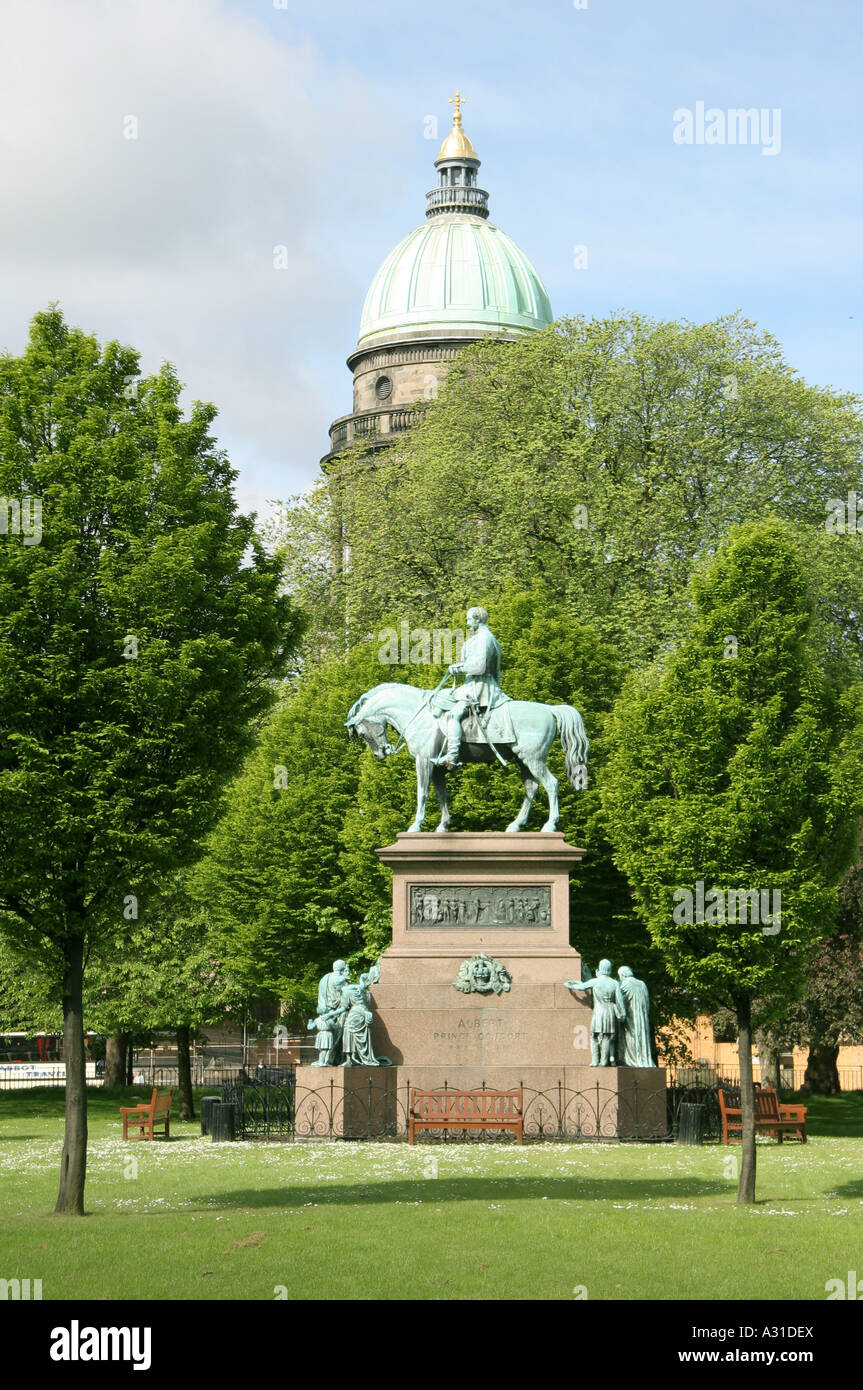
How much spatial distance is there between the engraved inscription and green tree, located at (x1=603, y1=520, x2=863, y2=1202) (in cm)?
726

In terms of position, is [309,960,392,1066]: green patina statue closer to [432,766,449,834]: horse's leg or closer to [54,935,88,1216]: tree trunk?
[432,766,449,834]: horse's leg

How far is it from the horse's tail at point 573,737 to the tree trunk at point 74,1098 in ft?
40.1

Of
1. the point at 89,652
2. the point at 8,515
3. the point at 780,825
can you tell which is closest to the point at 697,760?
the point at 780,825

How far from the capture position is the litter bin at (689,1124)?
2667cm

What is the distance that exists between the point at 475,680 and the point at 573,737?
6.57 feet

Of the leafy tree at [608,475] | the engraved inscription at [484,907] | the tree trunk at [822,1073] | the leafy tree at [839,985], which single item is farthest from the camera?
the tree trunk at [822,1073]

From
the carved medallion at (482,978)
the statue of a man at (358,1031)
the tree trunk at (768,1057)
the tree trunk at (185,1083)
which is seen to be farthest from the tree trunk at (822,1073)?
the statue of a man at (358,1031)

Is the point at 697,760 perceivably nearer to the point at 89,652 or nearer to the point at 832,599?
the point at 89,652

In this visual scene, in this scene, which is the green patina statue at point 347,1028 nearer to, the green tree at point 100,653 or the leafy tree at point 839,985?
the green tree at point 100,653

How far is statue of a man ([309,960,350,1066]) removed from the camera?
90.1 ft

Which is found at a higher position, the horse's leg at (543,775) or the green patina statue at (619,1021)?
the horse's leg at (543,775)

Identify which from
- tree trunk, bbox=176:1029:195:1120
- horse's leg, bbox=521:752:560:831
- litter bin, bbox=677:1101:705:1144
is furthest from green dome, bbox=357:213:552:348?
litter bin, bbox=677:1101:705:1144

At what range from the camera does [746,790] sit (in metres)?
19.9

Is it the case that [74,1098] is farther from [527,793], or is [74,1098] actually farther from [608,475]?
[608,475]
